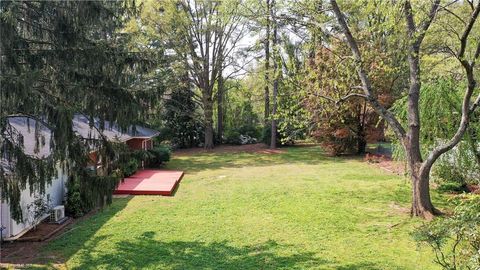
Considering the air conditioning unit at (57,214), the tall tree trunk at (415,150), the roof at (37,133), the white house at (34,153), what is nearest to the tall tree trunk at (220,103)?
the roof at (37,133)

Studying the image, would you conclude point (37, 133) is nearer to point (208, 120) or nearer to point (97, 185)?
point (97, 185)

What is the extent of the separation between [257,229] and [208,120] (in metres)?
18.0

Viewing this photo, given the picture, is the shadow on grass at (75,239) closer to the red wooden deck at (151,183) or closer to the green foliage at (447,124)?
the red wooden deck at (151,183)

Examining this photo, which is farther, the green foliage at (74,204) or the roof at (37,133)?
the green foliage at (74,204)

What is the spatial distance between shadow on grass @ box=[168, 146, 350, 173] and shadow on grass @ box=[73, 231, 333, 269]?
10.2m

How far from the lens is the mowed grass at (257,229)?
693 centimetres

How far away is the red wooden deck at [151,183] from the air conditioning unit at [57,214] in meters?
1.76

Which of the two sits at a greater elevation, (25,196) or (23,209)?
(25,196)

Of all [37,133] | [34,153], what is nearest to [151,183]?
[34,153]

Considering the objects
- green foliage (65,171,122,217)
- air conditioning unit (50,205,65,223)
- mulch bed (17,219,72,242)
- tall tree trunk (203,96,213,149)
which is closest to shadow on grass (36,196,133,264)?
mulch bed (17,219,72,242)

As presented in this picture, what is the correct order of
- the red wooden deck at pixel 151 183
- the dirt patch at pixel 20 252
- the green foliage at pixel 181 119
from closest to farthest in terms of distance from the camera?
the dirt patch at pixel 20 252 < the red wooden deck at pixel 151 183 < the green foliage at pixel 181 119

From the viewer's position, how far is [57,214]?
9594 millimetres

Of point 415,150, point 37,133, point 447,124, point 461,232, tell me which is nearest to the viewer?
point 461,232

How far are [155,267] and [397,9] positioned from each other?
22.4ft
